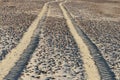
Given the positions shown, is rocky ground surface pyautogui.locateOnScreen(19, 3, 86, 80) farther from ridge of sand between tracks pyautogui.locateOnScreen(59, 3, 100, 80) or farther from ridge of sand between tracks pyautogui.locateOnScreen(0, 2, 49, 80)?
ridge of sand between tracks pyautogui.locateOnScreen(0, 2, 49, 80)

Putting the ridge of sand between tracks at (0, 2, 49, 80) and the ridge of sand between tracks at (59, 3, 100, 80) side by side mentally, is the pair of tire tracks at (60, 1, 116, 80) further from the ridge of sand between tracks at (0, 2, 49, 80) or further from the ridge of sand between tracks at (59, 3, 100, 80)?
the ridge of sand between tracks at (0, 2, 49, 80)

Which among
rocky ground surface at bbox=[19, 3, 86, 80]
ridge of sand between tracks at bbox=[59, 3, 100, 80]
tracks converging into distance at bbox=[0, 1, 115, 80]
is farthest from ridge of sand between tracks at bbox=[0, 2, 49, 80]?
ridge of sand between tracks at bbox=[59, 3, 100, 80]

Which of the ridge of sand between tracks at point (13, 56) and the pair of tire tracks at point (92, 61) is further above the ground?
the ridge of sand between tracks at point (13, 56)

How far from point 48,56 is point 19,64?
76.0 inches

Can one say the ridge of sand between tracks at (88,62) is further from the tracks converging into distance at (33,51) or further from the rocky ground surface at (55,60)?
the rocky ground surface at (55,60)

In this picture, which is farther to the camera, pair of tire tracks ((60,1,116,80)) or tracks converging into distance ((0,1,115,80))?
pair of tire tracks ((60,1,116,80))

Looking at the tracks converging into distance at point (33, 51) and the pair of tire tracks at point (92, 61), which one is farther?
the pair of tire tracks at point (92, 61)

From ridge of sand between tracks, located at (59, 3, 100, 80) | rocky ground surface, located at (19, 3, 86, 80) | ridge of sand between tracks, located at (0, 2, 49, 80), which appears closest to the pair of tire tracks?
ridge of sand between tracks, located at (59, 3, 100, 80)

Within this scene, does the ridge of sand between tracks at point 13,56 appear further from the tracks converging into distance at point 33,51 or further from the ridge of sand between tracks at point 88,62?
the ridge of sand between tracks at point 88,62

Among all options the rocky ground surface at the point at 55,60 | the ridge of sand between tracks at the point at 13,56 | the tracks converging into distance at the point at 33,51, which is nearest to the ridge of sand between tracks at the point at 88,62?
the tracks converging into distance at the point at 33,51

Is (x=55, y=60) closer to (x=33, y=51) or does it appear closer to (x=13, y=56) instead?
(x=33, y=51)

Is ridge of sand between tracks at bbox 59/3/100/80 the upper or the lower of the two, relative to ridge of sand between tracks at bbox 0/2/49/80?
lower

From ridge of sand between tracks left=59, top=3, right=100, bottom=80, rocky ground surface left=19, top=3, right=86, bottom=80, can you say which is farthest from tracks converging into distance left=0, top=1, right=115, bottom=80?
rocky ground surface left=19, top=3, right=86, bottom=80

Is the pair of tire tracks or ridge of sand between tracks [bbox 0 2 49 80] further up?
ridge of sand between tracks [bbox 0 2 49 80]
